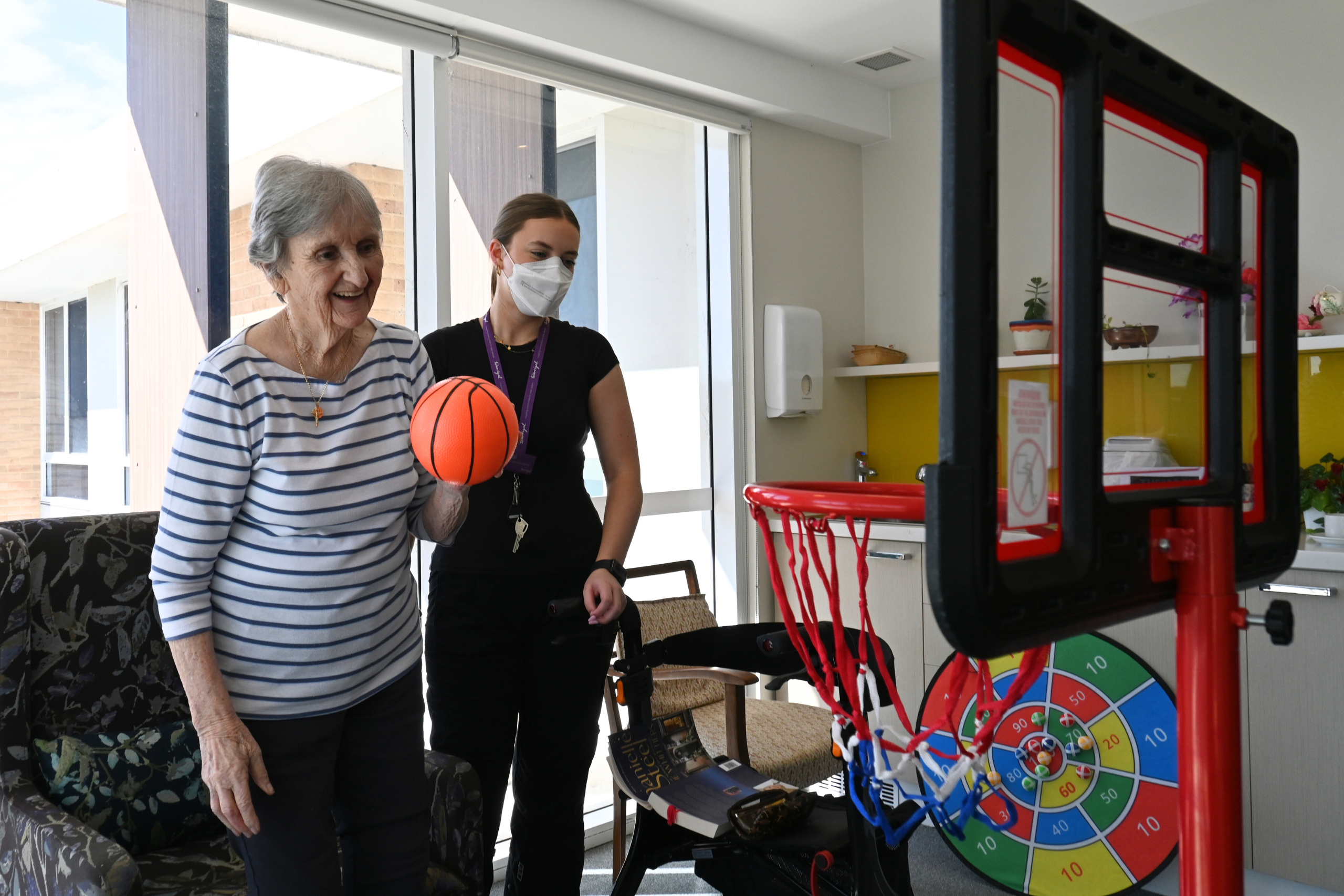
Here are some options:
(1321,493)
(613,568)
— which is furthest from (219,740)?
(1321,493)

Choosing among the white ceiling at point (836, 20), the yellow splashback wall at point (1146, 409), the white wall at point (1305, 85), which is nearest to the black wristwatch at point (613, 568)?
the yellow splashback wall at point (1146, 409)

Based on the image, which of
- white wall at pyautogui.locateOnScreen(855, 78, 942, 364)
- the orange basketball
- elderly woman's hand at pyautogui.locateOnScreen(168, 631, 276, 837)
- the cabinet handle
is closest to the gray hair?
the orange basketball

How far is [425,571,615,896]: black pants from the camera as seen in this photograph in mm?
1795

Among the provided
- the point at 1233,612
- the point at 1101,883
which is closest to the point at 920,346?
the point at 1101,883

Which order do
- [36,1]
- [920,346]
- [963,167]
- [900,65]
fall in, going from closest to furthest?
[963,167], [36,1], [900,65], [920,346]

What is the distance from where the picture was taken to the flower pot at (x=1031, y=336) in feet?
2.38

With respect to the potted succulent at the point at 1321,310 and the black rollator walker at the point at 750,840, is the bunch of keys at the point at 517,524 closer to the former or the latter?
the black rollator walker at the point at 750,840

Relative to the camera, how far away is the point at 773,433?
12.0 ft

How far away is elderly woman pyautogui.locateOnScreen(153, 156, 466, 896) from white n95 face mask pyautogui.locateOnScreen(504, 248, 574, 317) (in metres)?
0.53

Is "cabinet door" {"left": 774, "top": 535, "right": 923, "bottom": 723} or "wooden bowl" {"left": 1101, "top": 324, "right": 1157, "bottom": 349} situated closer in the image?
"wooden bowl" {"left": 1101, "top": 324, "right": 1157, "bottom": 349}

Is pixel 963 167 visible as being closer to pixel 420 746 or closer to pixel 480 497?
pixel 420 746

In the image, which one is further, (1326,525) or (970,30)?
(1326,525)

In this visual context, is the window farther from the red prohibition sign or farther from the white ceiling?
the red prohibition sign

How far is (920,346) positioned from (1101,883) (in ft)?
6.66
